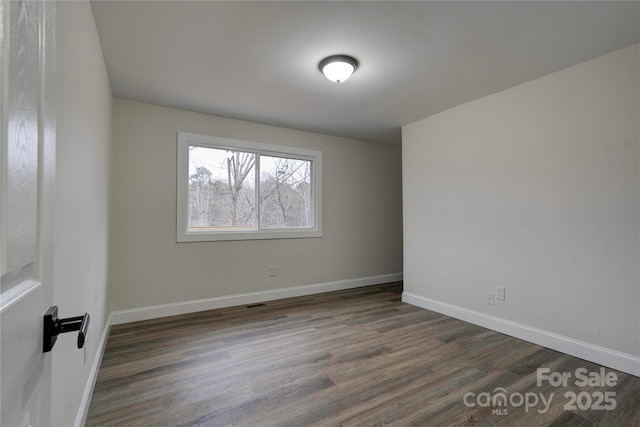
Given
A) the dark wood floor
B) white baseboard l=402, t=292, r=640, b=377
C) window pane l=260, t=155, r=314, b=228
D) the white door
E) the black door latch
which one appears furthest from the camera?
window pane l=260, t=155, r=314, b=228

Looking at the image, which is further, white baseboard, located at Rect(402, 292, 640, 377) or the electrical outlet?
the electrical outlet

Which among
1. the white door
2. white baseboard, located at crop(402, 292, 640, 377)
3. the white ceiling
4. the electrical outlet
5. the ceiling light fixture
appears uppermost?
the white ceiling

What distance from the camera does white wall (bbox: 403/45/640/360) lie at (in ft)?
7.37

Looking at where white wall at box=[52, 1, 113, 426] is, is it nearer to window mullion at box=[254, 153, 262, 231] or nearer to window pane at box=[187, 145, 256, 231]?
window pane at box=[187, 145, 256, 231]

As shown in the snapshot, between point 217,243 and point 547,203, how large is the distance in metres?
3.55

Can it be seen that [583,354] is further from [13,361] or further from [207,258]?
[207,258]

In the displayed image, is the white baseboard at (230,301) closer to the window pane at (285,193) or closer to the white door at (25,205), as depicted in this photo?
the window pane at (285,193)

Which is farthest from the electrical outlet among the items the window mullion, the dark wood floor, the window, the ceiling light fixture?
the window mullion

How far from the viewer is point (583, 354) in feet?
7.91

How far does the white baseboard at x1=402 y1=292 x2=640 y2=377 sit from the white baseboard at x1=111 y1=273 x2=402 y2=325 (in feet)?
4.61

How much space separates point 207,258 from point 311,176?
193cm

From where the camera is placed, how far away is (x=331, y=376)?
213 centimetres

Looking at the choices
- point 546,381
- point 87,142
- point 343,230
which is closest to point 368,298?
point 343,230

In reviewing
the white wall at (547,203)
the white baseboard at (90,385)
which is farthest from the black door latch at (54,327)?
the white wall at (547,203)
